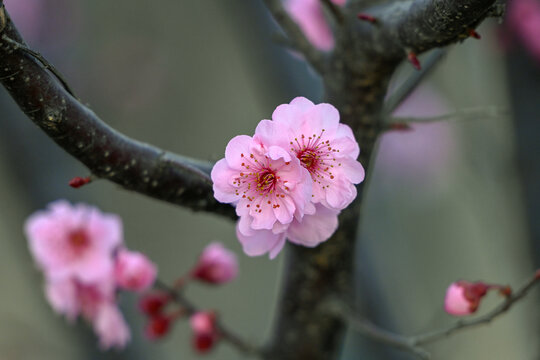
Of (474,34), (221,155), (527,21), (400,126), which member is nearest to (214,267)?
(400,126)

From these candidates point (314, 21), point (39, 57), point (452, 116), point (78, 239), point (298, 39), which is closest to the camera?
point (39, 57)

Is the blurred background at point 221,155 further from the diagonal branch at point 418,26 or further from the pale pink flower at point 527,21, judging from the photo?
the diagonal branch at point 418,26

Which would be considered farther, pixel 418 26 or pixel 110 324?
pixel 110 324

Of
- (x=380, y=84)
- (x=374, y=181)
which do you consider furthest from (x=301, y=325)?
(x=374, y=181)

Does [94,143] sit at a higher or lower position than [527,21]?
higher

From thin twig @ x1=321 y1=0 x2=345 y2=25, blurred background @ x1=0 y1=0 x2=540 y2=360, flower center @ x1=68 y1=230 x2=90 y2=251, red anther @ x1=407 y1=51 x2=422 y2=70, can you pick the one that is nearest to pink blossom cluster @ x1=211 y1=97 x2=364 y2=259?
red anther @ x1=407 y1=51 x2=422 y2=70

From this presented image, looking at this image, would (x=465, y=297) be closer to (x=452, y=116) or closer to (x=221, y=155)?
(x=452, y=116)

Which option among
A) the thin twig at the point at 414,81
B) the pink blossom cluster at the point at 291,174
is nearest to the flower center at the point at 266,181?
the pink blossom cluster at the point at 291,174

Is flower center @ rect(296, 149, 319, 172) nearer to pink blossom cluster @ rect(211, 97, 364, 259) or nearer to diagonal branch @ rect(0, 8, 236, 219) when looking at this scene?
pink blossom cluster @ rect(211, 97, 364, 259)
